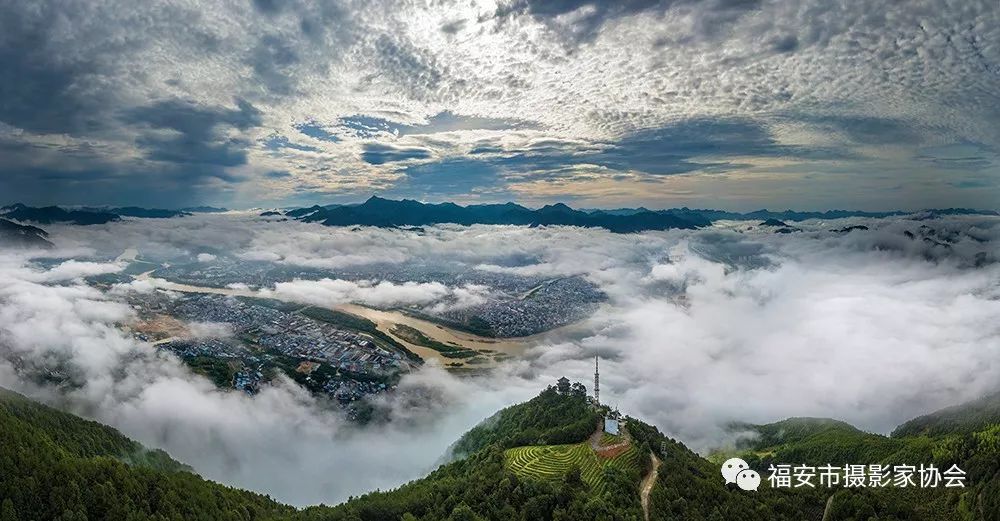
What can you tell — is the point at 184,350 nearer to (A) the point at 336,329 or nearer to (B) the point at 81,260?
(A) the point at 336,329

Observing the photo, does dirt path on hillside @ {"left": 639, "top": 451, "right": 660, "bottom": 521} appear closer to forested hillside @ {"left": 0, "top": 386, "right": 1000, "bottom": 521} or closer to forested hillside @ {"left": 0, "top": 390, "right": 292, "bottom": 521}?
forested hillside @ {"left": 0, "top": 386, "right": 1000, "bottom": 521}

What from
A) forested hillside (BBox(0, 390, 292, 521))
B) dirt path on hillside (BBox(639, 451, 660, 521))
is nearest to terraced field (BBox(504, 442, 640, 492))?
dirt path on hillside (BBox(639, 451, 660, 521))

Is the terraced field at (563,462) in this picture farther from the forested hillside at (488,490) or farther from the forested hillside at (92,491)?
the forested hillside at (92,491)

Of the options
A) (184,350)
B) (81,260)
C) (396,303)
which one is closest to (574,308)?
(396,303)

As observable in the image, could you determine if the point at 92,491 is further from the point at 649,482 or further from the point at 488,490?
the point at 649,482

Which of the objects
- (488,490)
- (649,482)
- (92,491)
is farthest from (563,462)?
(92,491)

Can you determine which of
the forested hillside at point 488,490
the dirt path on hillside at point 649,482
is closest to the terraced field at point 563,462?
the forested hillside at point 488,490
